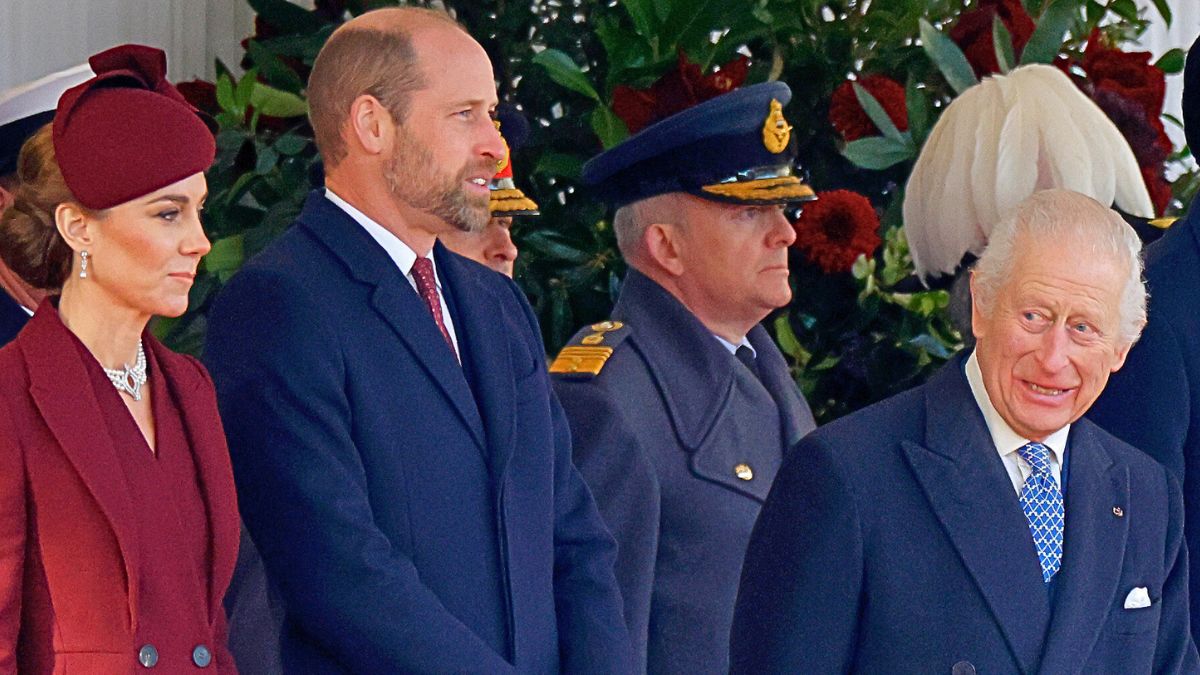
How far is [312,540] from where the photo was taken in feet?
8.13

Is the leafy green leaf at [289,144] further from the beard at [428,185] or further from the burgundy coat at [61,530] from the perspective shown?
the burgundy coat at [61,530]

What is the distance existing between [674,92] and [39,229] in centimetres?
165

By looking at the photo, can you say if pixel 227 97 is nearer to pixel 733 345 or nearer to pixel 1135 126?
pixel 733 345

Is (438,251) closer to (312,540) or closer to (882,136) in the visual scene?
(312,540)

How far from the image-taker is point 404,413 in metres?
2.58

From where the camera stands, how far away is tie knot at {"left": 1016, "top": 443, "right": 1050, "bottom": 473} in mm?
2494

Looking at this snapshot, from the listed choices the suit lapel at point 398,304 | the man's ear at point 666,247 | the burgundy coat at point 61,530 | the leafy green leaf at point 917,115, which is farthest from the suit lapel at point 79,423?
the leafy green leaf at point 917,115

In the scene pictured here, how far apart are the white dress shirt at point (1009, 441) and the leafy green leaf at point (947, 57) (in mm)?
1450

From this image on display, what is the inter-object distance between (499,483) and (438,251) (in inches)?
13.5

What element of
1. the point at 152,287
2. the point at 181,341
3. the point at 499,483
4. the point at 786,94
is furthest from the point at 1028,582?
the point at 181,341

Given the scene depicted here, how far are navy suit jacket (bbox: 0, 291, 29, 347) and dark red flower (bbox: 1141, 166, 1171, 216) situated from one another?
5.76 ft

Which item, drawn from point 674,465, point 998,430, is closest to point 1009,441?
point 998,430

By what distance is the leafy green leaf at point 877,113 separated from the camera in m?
3.83

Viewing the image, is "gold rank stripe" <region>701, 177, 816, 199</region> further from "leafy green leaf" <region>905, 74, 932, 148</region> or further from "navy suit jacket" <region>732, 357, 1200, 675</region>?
"navy suit jacket" <region>732, 357, 1200, 675</region>
